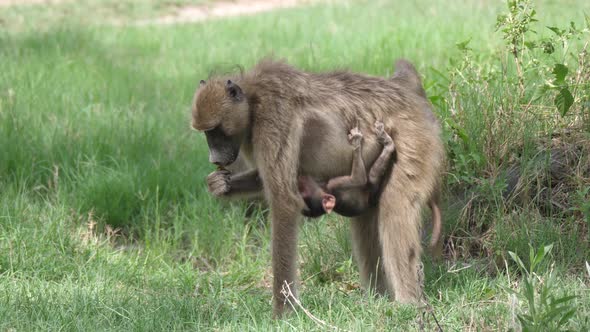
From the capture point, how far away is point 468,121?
6023 mm

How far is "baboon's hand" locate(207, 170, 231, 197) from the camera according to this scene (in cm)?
502

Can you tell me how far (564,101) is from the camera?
18.1ft

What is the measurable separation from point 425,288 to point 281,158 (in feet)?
3.98

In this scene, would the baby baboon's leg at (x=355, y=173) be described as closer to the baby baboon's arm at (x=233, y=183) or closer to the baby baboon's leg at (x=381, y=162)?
the baby baboon's leg at (x=381, y=162)

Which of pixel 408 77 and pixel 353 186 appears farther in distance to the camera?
pixel 408 77

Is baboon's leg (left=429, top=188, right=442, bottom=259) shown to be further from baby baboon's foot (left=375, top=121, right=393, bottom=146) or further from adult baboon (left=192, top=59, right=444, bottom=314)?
baby baboon's foot (left=375, top=121, right=393, bottom=146)

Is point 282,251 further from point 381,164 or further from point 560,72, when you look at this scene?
point 560,72

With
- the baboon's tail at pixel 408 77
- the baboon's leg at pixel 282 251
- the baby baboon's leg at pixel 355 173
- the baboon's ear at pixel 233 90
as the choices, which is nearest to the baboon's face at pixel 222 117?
the baboon's ear at pixel 233 90

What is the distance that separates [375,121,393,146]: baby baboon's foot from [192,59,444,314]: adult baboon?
0.04 metres

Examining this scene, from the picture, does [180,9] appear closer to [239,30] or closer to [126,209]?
[239,30]

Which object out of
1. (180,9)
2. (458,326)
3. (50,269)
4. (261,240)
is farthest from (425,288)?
(180,9)

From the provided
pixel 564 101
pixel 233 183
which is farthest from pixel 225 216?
pixel 564 101

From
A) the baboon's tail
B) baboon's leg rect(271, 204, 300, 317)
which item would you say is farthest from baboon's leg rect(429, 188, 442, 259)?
baboon's leg rect(271, 204, 300, 317)

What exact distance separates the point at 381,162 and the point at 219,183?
0.89m
